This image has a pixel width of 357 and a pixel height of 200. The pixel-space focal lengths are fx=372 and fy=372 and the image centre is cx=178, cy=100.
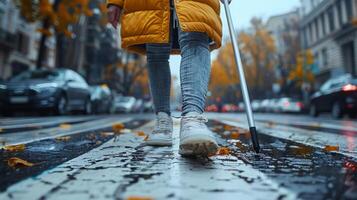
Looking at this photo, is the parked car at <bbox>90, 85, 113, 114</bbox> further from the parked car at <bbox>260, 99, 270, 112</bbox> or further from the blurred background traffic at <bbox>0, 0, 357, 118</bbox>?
the parked car at <bbox>260, 99, 270, 112</bbox>

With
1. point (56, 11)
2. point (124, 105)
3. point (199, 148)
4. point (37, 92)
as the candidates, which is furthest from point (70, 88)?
point (124, 105)

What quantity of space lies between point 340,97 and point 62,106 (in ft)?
28.3

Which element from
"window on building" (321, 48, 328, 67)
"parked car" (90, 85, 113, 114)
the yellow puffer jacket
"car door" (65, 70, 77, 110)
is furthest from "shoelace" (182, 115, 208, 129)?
"window on building" (321, 48, 328, 67)

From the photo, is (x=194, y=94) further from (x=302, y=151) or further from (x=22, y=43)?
(x=22, y=43)

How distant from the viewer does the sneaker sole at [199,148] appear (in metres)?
1.91

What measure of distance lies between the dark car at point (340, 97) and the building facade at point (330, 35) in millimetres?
17396

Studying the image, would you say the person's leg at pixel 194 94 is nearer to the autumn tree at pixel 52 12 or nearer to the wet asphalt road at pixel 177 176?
the wet asphalt road at pixel 177 176

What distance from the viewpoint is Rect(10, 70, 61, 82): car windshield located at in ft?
34.6

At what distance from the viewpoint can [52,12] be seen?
581 inches

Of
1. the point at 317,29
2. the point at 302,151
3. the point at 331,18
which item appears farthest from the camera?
the point at 317,29

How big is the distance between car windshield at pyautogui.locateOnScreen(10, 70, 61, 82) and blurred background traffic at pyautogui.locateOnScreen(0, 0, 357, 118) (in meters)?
0.03

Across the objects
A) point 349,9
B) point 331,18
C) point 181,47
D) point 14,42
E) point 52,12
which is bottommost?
point 181,47

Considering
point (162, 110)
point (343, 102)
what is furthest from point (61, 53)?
point (162, 110)

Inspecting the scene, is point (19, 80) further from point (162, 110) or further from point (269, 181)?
point (269, 181)
